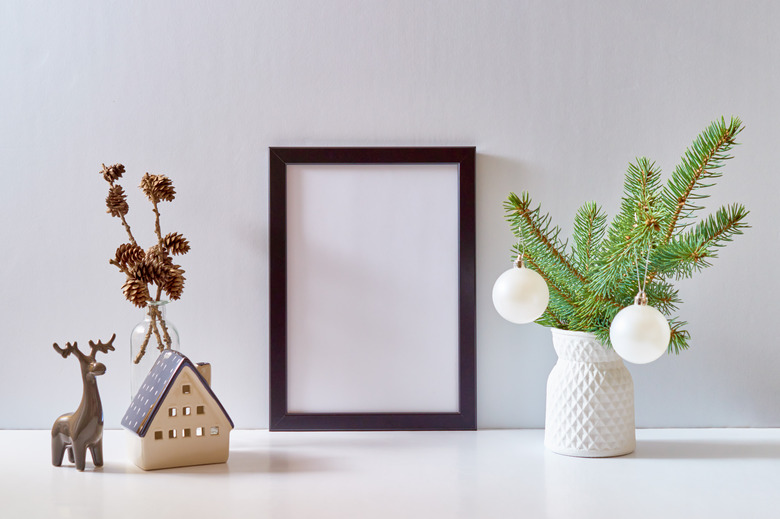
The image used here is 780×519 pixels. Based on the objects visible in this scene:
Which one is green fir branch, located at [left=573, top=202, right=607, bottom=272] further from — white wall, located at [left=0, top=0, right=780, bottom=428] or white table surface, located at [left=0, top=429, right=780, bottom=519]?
white table surface, located at [left=0, top=429, right=780, bottom=519]

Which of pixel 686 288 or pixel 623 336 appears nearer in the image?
pixel 623 336

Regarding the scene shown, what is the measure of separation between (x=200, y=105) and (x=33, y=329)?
40cm

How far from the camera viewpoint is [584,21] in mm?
939

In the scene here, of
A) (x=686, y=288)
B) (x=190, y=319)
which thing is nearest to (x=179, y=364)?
Answer: (x=190, y=319)

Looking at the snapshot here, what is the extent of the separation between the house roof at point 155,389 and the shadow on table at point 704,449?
0.54 m

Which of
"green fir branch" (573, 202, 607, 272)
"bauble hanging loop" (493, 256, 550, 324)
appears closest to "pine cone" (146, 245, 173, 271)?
"bauble hanging loop" (493, 256, 550, 324)

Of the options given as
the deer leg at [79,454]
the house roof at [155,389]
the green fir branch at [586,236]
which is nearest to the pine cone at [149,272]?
the house roof at [155,389]

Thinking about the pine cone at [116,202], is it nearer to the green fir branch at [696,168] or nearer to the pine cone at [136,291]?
the pine cone at [136,291]

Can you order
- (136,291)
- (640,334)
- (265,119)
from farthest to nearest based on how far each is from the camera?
(265,119) < (136,291) < (640,334)

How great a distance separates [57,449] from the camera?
0.77 meters

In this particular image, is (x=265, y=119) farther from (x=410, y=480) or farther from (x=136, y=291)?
(x=410, y=480)

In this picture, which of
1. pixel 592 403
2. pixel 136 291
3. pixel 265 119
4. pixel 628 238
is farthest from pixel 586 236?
pixel 136 291

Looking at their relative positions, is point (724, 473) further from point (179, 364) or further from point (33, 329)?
point (33, 329)

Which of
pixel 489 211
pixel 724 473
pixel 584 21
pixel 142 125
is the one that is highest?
pixel 584 21
